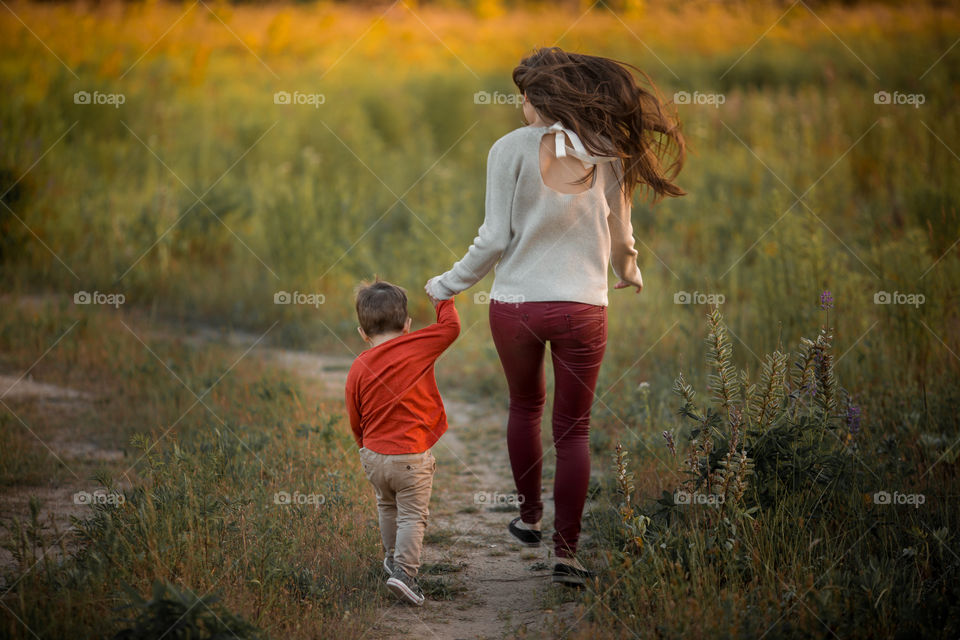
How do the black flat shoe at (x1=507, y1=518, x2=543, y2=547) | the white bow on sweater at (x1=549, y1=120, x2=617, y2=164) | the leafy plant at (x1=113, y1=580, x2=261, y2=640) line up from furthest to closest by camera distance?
the black flat shoe at (x1=507, y1=518, x2=543, y2=547) < the white bow on sweater at (x1=549, y1=120, x2=617, y2=164) < the leafy plant at (x1=113, y1=580, x2=261, y2=640)

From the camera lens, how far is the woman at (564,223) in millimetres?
3225

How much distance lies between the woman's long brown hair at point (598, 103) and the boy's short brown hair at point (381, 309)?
3.02ft

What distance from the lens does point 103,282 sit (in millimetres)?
7594

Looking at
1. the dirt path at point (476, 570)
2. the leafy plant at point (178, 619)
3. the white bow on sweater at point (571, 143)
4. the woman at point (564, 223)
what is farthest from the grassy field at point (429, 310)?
the white bow on sweater at point (571, 143)

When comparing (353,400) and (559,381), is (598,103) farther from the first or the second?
(353,400)

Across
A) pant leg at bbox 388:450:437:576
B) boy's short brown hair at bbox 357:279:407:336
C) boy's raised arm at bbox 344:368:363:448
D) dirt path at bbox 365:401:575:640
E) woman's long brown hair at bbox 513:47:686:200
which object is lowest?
dirt path at bbox 365:401:575:640

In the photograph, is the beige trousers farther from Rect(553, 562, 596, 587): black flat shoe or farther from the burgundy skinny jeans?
Rect(553, 562, 596, 587): black flat shoe

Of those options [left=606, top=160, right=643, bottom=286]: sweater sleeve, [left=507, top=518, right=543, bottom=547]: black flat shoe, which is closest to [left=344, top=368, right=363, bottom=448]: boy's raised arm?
[left=507, top=518, right=543, bottom=547]: black flat shoe

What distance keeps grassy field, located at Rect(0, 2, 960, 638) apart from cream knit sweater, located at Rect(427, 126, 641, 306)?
0.65 meters

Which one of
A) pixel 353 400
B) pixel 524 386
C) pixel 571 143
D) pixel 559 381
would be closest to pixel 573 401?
pixel 559 381

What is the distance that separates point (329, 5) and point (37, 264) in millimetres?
15640

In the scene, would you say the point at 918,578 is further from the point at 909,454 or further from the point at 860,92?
the point at 860,92

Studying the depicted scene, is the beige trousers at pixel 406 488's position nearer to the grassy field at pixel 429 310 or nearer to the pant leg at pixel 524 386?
the grassy field at pixel 429 310

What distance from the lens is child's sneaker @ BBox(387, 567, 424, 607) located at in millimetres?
3266
